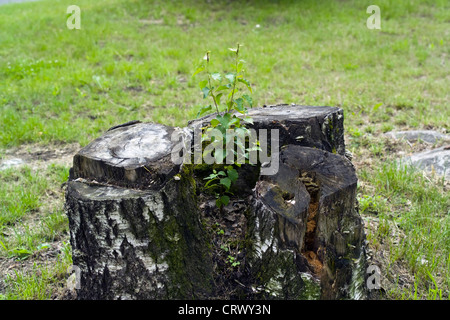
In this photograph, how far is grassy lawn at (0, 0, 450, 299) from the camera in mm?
3225

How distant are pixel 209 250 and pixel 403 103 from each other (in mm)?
4625

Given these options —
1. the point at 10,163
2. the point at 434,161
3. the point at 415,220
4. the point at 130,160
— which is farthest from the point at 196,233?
the point at 10,163

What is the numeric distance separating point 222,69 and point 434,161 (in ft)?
14.1

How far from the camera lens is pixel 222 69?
24.7ft

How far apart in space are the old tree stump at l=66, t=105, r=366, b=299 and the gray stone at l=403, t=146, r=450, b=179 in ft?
7.00

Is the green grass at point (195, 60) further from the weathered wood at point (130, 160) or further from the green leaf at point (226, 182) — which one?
the green leaf at point (226, 182)

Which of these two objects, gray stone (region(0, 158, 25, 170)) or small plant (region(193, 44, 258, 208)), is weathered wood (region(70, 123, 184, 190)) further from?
gray stone (region(0, 158, 25, 170))

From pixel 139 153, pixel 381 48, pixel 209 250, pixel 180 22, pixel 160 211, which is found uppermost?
pixel 180 22

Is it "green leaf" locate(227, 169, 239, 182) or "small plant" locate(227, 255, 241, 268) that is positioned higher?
"green leaf" locate(227, 169, 239, 182)

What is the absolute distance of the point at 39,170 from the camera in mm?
4605

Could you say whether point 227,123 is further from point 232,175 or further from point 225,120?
point 232,175

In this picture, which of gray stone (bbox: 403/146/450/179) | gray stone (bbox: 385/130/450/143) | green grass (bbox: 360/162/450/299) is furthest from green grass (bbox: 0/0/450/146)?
green grass (bbox: 360/162/450/299)
